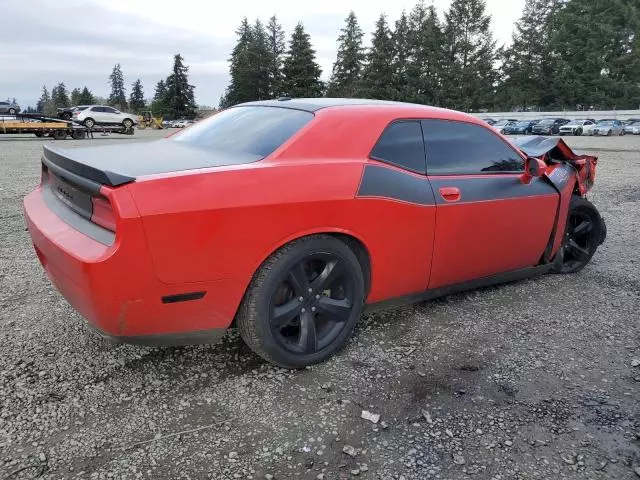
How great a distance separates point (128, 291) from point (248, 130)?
4.39 feet

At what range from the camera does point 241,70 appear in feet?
255

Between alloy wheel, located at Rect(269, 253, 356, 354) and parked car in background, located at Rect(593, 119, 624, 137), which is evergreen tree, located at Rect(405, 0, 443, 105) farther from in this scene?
alloy wheel, located at Rect(269, 253, 356, 354)

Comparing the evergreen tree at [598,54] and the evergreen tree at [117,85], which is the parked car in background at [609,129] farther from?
the evergreen tree at [117,85]

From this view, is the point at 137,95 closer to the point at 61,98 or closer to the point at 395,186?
the point at 61,98

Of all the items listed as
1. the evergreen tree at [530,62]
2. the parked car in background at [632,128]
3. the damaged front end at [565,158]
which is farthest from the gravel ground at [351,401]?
the evergreen tree at [530,62]

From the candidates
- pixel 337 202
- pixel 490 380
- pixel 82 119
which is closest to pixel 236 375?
pixel 337 202

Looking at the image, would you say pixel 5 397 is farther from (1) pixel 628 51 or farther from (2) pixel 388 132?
(1) pixel 628 51

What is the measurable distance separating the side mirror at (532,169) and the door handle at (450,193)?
0.76 metres

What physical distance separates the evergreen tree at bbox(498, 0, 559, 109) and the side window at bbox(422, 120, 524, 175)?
67.5 m

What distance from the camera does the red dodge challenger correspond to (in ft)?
7.38

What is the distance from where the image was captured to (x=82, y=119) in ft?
104

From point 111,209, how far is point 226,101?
88749mm

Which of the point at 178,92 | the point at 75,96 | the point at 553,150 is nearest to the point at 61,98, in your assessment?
the point at 75,96

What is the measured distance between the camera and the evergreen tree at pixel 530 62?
64.2 metres
